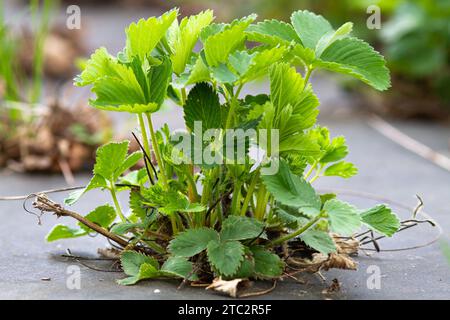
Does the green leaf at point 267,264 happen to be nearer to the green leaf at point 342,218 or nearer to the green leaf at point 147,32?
the green leaf at point 342,218

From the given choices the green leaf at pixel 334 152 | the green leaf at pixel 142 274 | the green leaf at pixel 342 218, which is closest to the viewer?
the green leaf at pixel 342 218

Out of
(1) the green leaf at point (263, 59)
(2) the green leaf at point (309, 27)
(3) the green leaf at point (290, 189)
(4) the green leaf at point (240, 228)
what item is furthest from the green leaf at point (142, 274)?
(2) the green leaf at point (309, 27)

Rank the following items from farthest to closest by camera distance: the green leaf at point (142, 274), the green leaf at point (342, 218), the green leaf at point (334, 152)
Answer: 1. the green leaf at point (334, 152)
2. the green leaf at point (142, 274)
3. the green leaf at point (342, 218)

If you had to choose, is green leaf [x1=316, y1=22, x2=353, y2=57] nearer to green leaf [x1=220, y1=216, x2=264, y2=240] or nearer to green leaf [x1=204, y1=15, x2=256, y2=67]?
green leaf [x1=204, y1=15, x2=256, y2=67]

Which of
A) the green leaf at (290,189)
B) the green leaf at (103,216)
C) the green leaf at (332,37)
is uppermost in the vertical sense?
the green leaf at (332,37)

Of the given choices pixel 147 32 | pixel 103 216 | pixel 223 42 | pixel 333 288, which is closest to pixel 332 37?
pixel 223 42

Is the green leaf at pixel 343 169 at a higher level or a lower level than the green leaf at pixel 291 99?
lower

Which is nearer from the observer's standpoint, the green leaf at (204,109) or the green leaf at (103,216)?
the green leaf at (204,109)

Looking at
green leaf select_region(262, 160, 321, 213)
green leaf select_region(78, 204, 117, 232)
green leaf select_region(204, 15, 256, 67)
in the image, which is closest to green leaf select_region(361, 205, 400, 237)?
green leaf select_region(262, 160, 321, 213)

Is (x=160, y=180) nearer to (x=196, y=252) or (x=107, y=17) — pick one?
(x=196, y=252)
